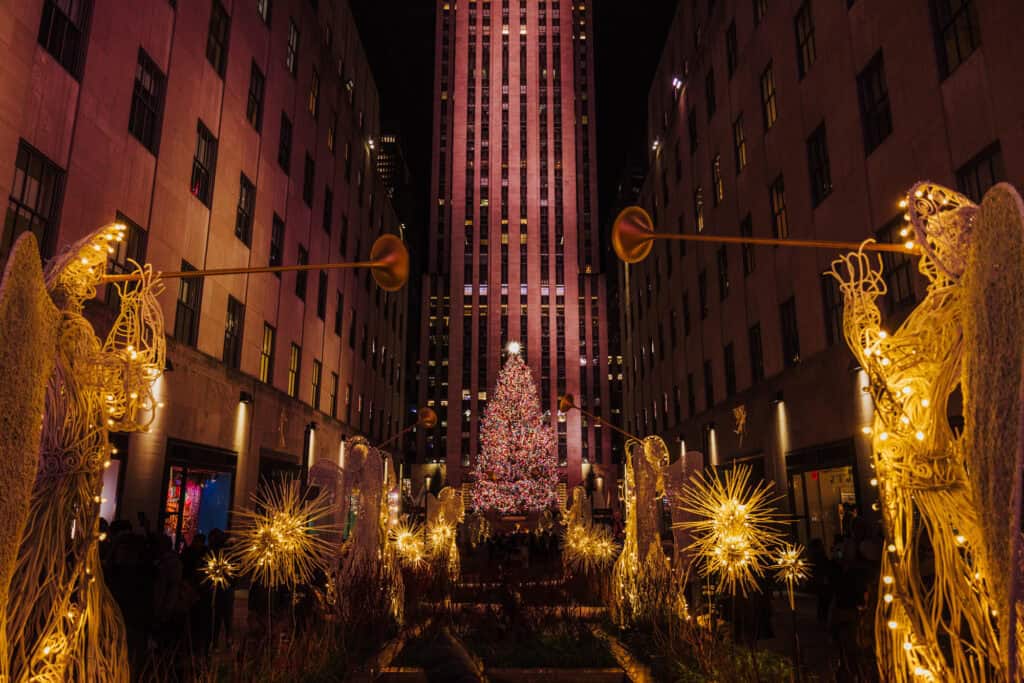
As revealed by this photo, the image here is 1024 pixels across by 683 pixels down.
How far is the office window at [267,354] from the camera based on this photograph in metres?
24.7

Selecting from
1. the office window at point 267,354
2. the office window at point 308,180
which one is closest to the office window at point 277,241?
the office window at point 267,354

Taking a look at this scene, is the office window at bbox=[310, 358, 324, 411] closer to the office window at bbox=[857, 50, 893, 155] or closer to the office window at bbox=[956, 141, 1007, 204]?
the office window at bbox=[857, 50, 893, 155]

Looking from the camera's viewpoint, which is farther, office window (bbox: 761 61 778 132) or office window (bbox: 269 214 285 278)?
office window (bbox: 269 214 285 278)

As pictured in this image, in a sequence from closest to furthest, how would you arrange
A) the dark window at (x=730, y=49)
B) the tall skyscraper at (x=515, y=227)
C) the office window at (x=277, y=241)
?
the office window at (x=277, y=241) < the dark window at (x=730, y=49) < the tall skyscraper at (x=515, y=227)

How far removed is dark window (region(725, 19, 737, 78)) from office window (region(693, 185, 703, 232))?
5.62 m

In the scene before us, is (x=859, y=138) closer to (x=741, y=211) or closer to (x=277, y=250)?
(x=741, y=211)

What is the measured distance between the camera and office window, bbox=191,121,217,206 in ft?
63.9

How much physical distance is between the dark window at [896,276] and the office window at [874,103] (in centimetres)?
224

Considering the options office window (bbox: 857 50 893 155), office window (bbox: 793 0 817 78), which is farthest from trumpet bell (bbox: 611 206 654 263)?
office window (bbox: 793 0 817 78)

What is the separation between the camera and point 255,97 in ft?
78.0

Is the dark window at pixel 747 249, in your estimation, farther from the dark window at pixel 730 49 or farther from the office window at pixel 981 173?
the office window at pixel 981 173

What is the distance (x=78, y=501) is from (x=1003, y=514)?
5.43m

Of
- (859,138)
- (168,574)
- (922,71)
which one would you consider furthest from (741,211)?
(168,574)

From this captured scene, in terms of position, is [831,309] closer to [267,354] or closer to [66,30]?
[267,354]
